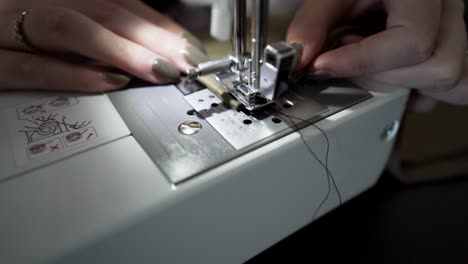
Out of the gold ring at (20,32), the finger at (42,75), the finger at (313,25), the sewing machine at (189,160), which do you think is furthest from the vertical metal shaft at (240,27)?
the gold ring at (20,32)

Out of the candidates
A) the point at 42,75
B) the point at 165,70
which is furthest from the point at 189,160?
the point at 42,75

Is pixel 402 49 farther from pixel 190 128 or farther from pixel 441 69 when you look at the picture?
pixel 190 128

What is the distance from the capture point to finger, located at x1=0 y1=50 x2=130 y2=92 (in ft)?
1.81

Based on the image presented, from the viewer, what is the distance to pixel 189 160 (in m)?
0.45

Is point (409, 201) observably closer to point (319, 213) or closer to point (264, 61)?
point (319, 213)

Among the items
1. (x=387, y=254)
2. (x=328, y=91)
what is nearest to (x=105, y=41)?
(x=328, y=91)

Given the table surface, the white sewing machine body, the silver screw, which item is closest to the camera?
the white sewing machine body

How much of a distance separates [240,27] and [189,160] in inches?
8.5

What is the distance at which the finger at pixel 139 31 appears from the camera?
0.59 metres

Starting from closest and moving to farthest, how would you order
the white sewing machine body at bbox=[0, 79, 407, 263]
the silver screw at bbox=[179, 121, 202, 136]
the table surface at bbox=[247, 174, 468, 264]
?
the white sewing machine body at bbox=[0, 79, 407, 263] < the silver screw at bbox=[179, 121, 202, 136] < the table surface at bbox=[247, 174, 468, 264]

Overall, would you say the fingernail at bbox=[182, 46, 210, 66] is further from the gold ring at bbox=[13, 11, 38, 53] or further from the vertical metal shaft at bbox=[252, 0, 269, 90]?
the gold ring at bbox=[13, 11, 38, 53]

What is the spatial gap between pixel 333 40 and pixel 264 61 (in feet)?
0.86

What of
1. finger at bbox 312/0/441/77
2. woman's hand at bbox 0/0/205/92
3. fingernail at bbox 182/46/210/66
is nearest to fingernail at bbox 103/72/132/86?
woman's hand at bbox 0/0/205/92

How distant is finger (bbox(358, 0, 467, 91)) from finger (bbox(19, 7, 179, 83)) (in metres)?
0.37
